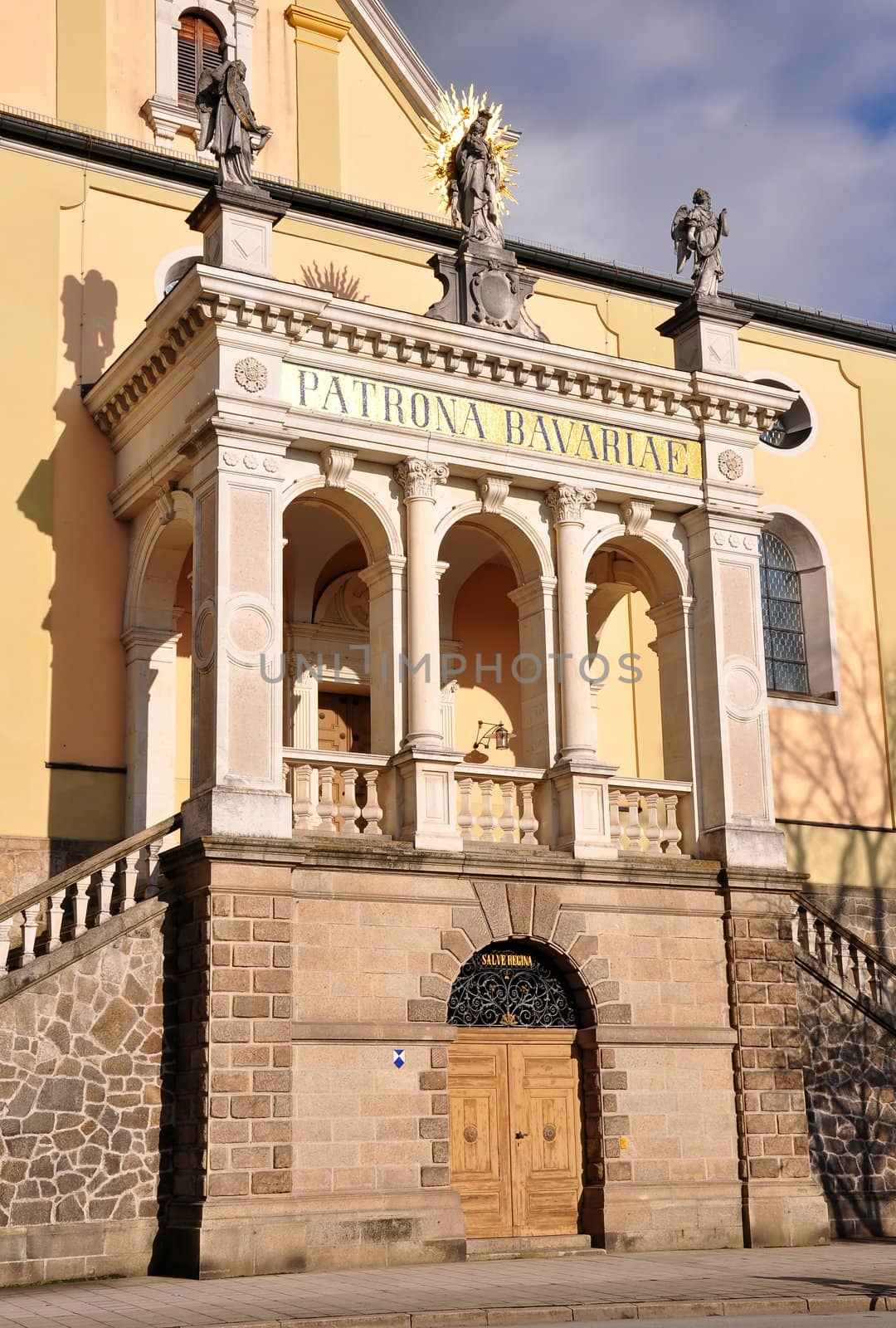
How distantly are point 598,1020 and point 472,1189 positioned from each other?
2224 mm

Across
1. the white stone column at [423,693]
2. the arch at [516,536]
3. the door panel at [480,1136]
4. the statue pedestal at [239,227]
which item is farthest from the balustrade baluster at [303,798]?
the statue pedestal at [239,227]

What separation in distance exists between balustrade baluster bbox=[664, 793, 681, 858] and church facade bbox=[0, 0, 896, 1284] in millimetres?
102

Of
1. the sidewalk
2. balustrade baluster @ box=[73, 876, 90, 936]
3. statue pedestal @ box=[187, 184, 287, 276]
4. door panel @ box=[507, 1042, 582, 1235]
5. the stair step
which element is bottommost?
the sidewalk

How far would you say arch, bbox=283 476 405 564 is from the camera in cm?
1972

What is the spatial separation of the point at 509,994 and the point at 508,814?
2.04 metres

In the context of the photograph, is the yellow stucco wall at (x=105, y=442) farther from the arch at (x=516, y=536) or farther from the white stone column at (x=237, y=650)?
the arch at (x=516, y=536)

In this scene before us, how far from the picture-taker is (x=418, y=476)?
19891 mm

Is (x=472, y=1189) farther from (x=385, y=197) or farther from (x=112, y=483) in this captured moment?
(x=385, y=197)

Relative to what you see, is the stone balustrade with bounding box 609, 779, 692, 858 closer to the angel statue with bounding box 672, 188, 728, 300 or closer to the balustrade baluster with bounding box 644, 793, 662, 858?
the balustrade baluster with bounding box 644, 793, 662, 858

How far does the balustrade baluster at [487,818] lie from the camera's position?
19552 millimetres

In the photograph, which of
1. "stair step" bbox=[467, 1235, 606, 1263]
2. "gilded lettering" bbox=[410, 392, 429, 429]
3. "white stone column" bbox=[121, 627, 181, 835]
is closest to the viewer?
"stair step" bbox=[467, 1235, 606, 1263]

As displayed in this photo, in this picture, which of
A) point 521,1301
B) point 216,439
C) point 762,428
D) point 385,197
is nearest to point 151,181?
point 385,197

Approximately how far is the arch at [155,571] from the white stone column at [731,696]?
6118mm

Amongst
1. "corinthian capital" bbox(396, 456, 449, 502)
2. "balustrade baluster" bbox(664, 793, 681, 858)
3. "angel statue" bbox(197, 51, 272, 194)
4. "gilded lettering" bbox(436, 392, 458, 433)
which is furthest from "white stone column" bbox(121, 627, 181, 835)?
"balustrade baluster" bbox(664, 793, 681, 858)
